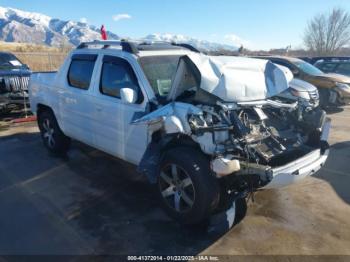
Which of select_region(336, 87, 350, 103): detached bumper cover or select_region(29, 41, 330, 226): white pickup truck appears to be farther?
select_region(336, 87, 350, 103): detached bumper cover

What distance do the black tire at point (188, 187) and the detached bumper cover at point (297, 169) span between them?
1.91 ft

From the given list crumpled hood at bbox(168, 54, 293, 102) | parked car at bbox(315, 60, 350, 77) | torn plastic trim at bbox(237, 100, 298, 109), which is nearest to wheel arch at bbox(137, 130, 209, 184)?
crumpled hood at bbox(168, 54, 293, 102)

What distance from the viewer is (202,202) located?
3.27 m

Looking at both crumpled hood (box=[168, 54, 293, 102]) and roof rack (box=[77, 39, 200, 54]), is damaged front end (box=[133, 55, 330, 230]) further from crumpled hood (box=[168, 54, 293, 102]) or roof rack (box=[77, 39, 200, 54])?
roof rack (box=[77, 39, 200, 54])

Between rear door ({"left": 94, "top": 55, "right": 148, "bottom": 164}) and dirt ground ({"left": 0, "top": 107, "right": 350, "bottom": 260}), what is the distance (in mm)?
648

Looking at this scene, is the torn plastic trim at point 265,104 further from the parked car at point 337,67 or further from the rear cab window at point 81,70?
the parked car at point 337,67

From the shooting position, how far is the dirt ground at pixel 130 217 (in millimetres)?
3322

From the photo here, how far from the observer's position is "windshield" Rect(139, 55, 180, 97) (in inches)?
159

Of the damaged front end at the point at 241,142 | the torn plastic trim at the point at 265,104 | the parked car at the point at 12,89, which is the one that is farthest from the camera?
the parked car at the point at 12,89

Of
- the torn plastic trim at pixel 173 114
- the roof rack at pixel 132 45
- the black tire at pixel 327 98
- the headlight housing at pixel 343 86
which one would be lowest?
the black tire at pixel 327 98

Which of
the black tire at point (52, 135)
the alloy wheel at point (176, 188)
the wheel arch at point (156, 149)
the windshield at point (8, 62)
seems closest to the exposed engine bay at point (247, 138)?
the wheel arch at point (156, 149)

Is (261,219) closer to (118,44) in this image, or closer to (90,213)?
(90,213)

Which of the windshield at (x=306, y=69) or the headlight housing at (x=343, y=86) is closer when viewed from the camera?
the headlight housing at (x=343, y=86)

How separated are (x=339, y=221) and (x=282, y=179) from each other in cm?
120
